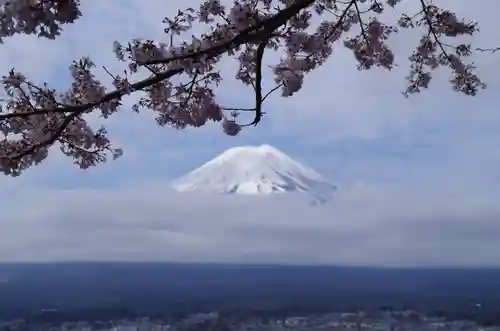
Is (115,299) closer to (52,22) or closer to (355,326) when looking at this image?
(355,326)

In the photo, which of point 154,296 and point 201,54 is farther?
point 154,296

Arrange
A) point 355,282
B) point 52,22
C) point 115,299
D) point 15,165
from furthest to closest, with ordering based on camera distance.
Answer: point 355,282
point 115,299
point 15,165
point 52,22

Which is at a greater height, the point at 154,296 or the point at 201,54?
the point at 201,54

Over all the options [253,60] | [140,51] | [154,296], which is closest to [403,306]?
[154,296]

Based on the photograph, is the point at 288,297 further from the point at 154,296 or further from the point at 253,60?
the point at 253,60

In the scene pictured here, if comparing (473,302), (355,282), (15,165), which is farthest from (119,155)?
(355,282)

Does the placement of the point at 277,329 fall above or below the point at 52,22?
below

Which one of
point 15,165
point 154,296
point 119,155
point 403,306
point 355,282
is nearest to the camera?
point 15,165

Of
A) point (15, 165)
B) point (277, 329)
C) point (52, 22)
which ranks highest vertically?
point (52, 22)

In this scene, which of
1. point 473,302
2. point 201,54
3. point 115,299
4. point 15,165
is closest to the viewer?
point 201,54
